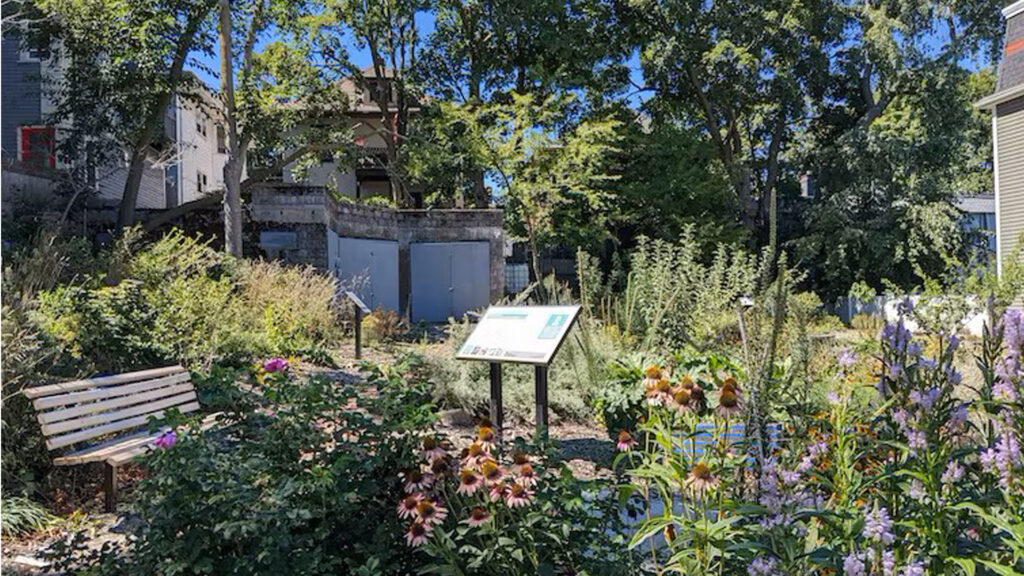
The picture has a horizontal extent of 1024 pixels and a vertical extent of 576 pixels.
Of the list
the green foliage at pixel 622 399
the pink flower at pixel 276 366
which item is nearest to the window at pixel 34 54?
the green foliage at pixel 622 399

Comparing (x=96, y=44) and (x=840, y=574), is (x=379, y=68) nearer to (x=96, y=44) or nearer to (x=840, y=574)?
(x=96, y=44)

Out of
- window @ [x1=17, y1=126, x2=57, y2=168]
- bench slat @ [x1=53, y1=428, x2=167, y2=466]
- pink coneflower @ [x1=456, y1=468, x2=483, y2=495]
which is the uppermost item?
window @ [x1=17, y1=126, x2=57, y2=168]

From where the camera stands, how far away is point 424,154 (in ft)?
59.9

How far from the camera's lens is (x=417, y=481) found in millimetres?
2561

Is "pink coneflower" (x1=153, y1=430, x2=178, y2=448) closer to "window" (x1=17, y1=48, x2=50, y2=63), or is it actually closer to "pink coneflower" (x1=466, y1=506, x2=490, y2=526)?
"pink coneflower" (x1=466, y1=506, x2=490, y2=526)

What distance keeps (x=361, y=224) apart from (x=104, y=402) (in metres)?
11.7

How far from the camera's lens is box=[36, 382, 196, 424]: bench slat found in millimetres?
4105

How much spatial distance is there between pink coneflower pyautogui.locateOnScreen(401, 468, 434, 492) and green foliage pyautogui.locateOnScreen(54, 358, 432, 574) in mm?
162

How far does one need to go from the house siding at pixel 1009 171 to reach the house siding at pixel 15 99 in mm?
20499

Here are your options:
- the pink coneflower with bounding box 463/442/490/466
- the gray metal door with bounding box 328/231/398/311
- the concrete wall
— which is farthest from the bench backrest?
the concrete wall

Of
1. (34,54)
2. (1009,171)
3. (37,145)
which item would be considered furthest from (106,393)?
(1009,171)

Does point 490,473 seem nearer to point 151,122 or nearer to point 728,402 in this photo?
point 728,402

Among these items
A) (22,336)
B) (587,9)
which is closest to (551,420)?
(22,336)

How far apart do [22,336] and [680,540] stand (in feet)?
14.1
